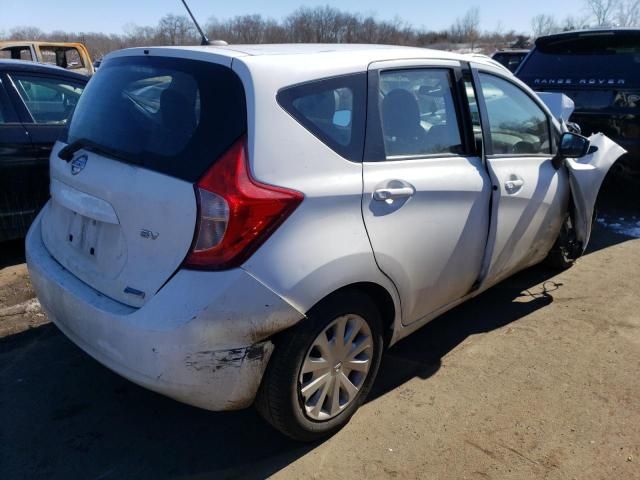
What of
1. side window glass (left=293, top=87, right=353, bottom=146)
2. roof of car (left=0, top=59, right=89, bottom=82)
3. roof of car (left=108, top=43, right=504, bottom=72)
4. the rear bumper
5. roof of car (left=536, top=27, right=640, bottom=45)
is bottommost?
the rear bumper

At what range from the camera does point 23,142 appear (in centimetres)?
449

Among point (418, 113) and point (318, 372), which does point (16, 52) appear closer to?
point (418, 113)

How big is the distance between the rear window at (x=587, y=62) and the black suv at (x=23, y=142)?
4935 mm

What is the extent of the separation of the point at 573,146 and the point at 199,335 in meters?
2.73

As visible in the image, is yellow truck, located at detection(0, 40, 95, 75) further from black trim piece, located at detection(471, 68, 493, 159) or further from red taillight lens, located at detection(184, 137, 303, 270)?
red taillight lens, located at detection(184, 137, 303, 270)

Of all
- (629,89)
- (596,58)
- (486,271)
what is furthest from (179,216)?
(596,58)

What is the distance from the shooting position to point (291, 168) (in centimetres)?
225

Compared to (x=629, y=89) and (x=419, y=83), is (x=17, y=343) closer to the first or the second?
(x=419, y=83)

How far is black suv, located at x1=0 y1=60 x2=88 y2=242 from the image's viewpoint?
14.6ft

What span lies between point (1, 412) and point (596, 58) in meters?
6.10

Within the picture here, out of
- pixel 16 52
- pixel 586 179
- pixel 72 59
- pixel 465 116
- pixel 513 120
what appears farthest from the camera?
pixel 72 59

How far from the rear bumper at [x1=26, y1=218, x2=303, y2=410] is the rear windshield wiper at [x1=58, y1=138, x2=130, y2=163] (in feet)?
2.24

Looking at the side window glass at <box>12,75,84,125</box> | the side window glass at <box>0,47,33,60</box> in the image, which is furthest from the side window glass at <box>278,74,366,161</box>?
the side window glass at <box>0,47,33,60</box>

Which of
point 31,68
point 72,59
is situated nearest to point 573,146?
point 31,68
